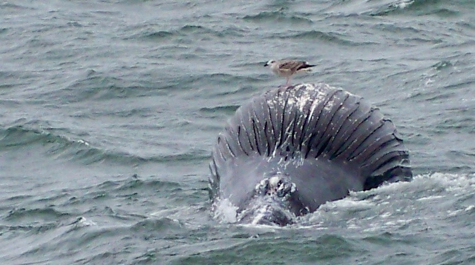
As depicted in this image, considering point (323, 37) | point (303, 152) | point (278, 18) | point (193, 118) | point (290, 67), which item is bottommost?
point (193, 118)

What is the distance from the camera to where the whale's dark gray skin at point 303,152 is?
497 inches

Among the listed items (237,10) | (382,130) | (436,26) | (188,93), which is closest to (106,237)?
(382,130)

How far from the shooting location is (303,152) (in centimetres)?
1300

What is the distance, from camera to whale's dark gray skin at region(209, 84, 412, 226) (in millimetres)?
12616

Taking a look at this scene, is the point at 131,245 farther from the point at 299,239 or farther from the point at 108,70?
the point at 108,70

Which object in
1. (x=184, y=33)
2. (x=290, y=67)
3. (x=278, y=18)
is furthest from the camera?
(x=278, y=18)

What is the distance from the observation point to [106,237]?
1278 cm

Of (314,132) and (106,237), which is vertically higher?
(314,132)

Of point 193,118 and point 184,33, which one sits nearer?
point 193,118

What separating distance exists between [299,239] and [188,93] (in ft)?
29.6

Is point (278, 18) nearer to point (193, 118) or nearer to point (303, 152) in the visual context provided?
point (193, 118)

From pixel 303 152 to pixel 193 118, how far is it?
20.5 feet

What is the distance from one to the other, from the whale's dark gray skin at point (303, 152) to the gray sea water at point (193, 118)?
0.70ft

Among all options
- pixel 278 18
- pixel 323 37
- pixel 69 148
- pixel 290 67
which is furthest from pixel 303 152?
pixel 278 18
